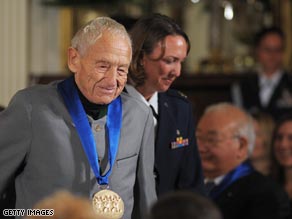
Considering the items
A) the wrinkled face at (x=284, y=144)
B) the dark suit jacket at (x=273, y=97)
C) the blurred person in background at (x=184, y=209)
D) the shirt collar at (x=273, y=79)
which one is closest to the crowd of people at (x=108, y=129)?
the blurred person in background at (x=184, y=209)

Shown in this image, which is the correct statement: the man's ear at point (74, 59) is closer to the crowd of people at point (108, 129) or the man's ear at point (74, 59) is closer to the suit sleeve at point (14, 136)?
the crowd of people at point (108, 129)

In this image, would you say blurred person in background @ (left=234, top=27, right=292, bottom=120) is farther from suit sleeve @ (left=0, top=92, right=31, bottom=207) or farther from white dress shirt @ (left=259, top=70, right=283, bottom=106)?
suit sleeve @ (left=0, top=92, right=31, bottom=207)

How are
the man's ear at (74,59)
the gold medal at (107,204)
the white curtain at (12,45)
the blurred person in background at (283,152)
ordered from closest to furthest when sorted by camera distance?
1. the gold medal at (107,204)
2. the man's ear at (74,59)
3. the blurred person in background at (283,152)
4. the white curtain at (12,45)

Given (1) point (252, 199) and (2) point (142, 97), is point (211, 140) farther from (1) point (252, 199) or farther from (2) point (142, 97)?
(2) point (142, 97)

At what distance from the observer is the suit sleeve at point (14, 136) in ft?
11.1

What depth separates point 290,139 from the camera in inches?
240

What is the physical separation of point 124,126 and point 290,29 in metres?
5.30

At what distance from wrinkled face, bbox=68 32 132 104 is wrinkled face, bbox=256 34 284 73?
4175mm

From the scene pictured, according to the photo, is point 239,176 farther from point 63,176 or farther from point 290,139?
point 63,176

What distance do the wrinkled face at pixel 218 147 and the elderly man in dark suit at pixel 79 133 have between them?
166 centimetres

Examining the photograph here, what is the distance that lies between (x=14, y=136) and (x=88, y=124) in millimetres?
269

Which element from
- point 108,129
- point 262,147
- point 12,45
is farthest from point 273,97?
point 108,129

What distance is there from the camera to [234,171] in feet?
16.8

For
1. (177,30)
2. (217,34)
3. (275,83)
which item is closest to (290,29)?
(217,34)
